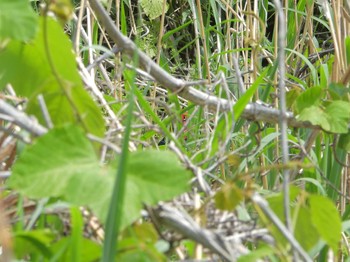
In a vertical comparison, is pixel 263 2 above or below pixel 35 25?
above

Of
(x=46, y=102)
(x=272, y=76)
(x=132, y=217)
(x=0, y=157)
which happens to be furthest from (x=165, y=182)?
(x=272, y=76)

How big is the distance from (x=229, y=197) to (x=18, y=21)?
0.78 feet

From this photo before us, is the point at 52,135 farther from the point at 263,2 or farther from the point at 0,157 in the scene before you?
the point at 263,2

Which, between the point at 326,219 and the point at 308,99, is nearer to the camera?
the point at 326,219

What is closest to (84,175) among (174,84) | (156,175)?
(156,175)

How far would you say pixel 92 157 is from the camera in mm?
636

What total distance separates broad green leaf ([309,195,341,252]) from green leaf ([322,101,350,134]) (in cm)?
35

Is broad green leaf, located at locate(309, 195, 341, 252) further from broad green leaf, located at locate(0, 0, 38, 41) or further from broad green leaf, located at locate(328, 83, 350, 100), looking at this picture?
broad green leaf, located at locate(328, 83, 350, 100)

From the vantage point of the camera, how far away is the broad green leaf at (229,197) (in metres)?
0.64

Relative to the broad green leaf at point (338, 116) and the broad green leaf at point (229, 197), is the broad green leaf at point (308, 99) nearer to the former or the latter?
the broad green leaf at point (338, 116)

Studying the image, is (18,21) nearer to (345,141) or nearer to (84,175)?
(84,175)

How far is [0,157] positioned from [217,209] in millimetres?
298

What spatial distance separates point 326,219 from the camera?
67 cm

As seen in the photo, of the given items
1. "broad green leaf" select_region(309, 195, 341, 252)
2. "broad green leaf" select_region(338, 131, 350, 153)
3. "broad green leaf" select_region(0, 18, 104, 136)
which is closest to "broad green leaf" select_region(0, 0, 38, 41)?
"broad green leaf" select_region(0, 18, 104, 136)
